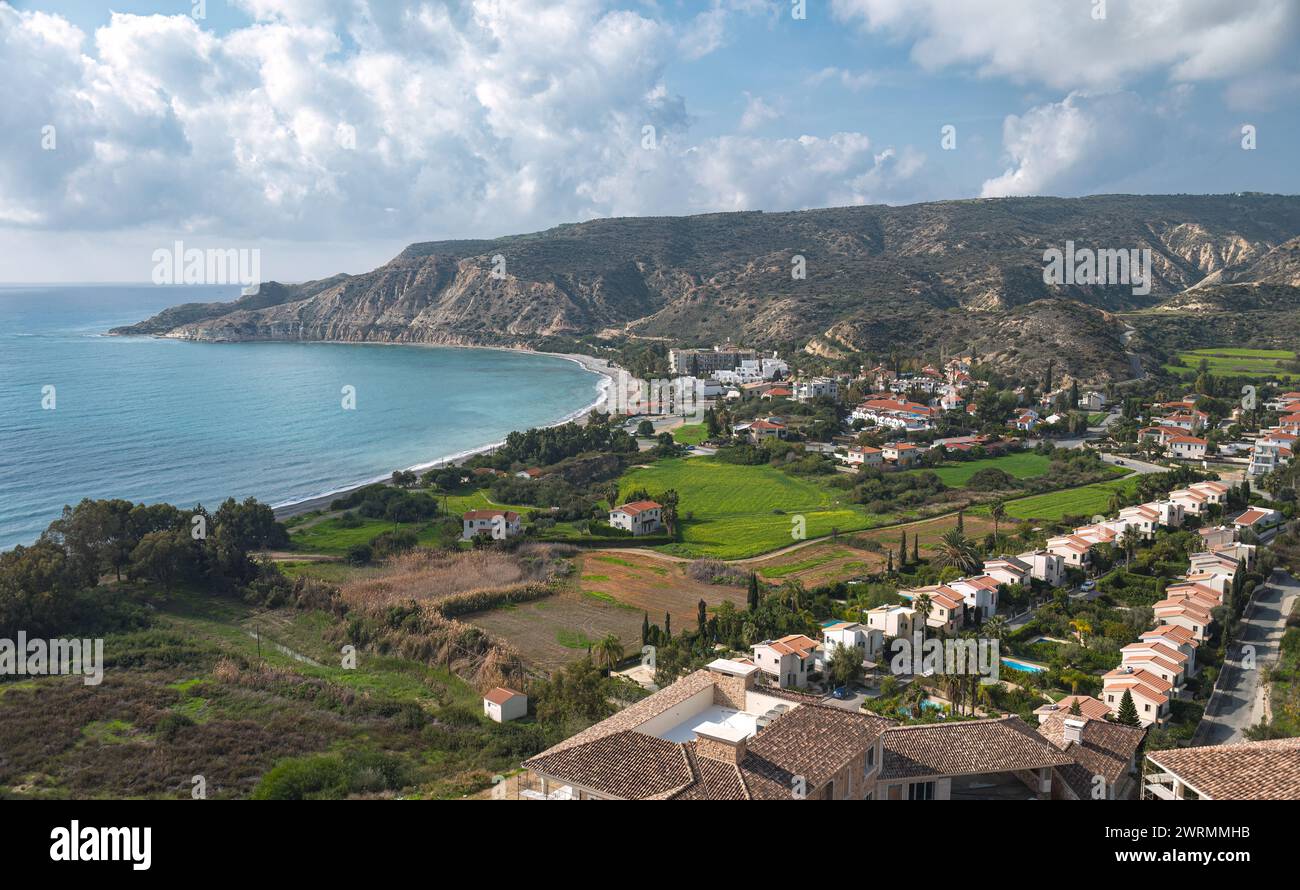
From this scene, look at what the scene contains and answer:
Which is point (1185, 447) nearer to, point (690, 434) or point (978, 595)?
point (690, 434)

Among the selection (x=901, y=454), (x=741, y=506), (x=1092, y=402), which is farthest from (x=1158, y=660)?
(x=1092, y=402)

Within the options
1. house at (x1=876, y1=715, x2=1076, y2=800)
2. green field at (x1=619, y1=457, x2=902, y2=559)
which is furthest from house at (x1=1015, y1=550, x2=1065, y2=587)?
house at (x1=876, y1=715, x2=1076, y2=800)

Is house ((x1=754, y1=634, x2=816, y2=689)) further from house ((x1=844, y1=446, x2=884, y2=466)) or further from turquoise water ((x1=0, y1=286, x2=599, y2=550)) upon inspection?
turquoise water ((x1=0, y1=286, x2=599, y2=550))

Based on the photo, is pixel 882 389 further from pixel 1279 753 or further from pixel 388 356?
pixel 388 356

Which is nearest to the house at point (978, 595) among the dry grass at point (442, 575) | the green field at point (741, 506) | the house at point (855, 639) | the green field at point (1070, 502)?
the house at point (855, 639)

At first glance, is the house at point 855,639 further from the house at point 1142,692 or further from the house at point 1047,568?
the house at point 1047,568
